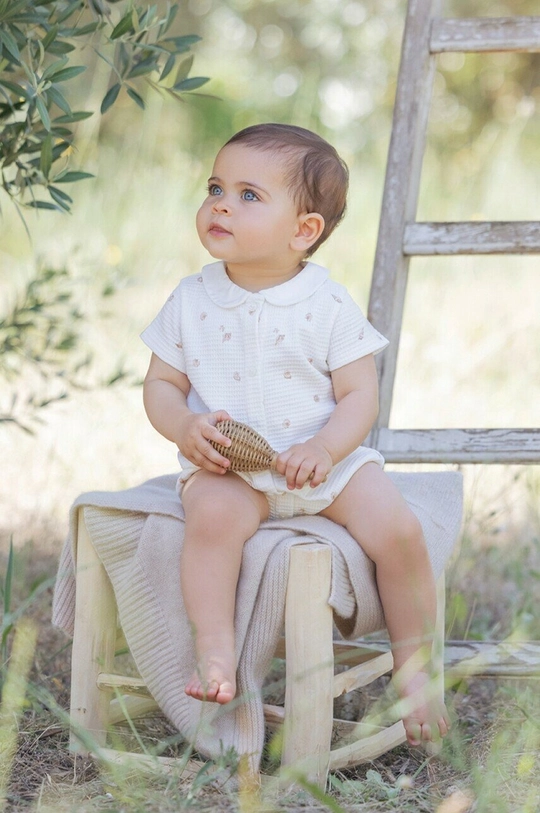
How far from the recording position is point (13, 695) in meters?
1.73

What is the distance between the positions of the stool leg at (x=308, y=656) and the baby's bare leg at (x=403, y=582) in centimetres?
13

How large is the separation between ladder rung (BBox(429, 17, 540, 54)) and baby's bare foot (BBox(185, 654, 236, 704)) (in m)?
1.33

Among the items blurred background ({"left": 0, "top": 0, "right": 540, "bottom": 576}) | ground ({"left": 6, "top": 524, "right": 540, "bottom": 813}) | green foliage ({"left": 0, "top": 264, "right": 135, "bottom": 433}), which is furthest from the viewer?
blurred background ({"left": 0, "top": 0, "right": 540, "bottom": 576})

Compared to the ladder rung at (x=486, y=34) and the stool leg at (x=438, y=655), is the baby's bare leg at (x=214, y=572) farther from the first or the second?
the ladder rung at (x=486, y=34)

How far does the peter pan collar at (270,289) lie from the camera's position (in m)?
1.64

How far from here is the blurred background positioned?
3221 millimetres

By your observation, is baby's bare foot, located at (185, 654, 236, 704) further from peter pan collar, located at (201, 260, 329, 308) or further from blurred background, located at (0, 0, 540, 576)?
blurred background, located at (0, 0, 540, 576)

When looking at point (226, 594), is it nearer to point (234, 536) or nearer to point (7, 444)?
point (234, 536)

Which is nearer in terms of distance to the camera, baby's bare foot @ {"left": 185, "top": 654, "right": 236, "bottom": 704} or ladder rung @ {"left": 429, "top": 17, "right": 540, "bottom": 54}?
baby's bare foot @ {"left": 185, "top": 654, "right": 236, "bottom": 704}

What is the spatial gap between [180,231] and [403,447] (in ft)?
9.85

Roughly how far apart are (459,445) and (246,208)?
68 cm

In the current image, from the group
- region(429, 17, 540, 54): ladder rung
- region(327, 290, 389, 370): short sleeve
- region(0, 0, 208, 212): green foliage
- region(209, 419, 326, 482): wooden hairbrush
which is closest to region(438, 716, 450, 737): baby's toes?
A: region(209, 419, 326, 482): wooden hairbrush

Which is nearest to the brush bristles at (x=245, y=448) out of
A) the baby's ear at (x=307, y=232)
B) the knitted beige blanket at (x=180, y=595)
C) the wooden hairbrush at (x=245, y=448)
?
the wooden hairbrush at (x=245, y=448)

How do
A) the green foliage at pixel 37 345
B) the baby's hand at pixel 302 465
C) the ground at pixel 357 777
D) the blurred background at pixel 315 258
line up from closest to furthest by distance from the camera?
the ground at pixel 357 777, the baby's hand at pixel 302 465, the green foliage at pixel 37 345, the blurred background at pixel 315 258
